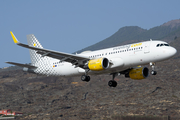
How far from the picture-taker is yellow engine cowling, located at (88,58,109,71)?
47.6 metres

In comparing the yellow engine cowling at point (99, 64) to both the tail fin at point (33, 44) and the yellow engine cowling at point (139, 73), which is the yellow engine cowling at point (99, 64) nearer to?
the yellow engine cowling at point (139, 73)

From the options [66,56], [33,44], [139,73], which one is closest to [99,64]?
[66,56]

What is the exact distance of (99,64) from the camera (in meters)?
47.6

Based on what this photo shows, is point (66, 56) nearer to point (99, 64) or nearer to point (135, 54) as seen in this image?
point (99, 64)

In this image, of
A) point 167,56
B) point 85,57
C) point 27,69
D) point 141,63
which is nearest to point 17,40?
point 85,57

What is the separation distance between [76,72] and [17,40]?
14037 millimetres

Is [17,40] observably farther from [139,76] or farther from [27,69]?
[139,76]

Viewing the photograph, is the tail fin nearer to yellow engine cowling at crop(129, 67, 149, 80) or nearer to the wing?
the wing

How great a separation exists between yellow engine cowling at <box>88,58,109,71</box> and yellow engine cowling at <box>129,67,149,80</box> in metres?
8.10

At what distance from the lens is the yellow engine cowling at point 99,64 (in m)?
47.6

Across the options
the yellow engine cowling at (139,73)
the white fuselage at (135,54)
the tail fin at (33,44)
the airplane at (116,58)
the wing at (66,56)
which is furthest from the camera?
the tail fin at (33,44)

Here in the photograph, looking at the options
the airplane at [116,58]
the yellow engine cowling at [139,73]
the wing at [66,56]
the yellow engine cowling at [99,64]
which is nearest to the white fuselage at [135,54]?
the airplane at [116,58]

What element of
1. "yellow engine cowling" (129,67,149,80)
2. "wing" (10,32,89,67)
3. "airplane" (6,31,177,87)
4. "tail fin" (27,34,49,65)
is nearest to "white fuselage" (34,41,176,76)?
"airplane" (6,31,177,87)

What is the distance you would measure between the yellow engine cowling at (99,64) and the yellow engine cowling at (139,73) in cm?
810
